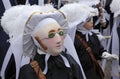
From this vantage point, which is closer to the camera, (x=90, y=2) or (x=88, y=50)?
(x=88, y=50)

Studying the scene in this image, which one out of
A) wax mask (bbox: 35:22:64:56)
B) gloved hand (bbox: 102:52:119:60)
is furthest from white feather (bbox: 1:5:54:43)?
gloved hand (bbox: 102:52:119:60)

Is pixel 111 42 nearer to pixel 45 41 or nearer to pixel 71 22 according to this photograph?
pixel 71 22

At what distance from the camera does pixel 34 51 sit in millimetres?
2656

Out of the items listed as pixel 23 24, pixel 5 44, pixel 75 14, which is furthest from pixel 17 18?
pixel 75 14

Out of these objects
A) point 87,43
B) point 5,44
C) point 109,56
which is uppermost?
point 5,44

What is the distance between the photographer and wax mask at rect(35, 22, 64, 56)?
2564 mm

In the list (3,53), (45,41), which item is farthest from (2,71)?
(45,41)

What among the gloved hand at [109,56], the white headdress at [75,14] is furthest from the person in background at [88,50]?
the white headdress at [75,14]

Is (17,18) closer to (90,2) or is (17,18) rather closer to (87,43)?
(87,43)

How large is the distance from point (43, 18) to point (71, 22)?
41.7 inches

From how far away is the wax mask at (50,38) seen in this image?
256cm

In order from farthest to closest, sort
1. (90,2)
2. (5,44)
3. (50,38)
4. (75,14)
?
(90,2) → (75,14) → (5,44) → (50,38)

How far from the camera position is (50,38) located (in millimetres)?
2566

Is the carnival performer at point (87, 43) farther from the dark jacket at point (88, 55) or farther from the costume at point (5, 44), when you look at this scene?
the costume at point (5, 44)
